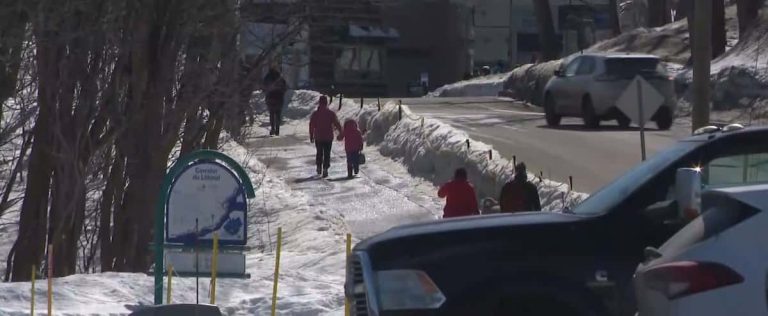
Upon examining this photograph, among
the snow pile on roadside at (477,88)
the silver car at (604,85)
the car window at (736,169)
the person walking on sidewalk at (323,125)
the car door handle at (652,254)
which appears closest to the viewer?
the car door handle at (652,254)

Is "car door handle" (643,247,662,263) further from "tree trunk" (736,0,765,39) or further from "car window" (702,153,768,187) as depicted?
"tree trunk" (736,0,765,39)

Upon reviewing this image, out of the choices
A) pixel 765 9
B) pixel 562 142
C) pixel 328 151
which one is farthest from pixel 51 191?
pixel 765 9

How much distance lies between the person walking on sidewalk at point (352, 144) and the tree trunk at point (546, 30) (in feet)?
72.6

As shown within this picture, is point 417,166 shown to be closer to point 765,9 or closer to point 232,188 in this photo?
point 765,9

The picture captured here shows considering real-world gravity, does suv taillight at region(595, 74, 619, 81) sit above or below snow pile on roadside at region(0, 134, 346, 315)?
above

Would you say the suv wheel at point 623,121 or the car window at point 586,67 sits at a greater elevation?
the car window at point 586,67

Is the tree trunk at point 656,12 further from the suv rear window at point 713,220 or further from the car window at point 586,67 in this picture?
the suv rear window at point 713,220

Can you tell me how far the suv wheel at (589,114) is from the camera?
30.1 m

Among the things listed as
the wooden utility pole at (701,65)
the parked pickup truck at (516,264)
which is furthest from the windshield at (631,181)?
the wooden utility pole at (701,65)

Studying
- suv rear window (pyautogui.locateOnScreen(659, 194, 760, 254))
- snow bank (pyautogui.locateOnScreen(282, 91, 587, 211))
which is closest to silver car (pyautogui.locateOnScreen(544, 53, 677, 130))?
snow bank (pyautogui.locateOnScreen(282, 91, 587, 211))

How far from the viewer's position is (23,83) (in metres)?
16.5

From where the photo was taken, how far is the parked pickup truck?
6.93 metres

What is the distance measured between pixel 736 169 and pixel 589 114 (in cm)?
2283

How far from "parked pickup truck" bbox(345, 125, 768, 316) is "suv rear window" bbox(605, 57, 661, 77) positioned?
2257 centimetres
